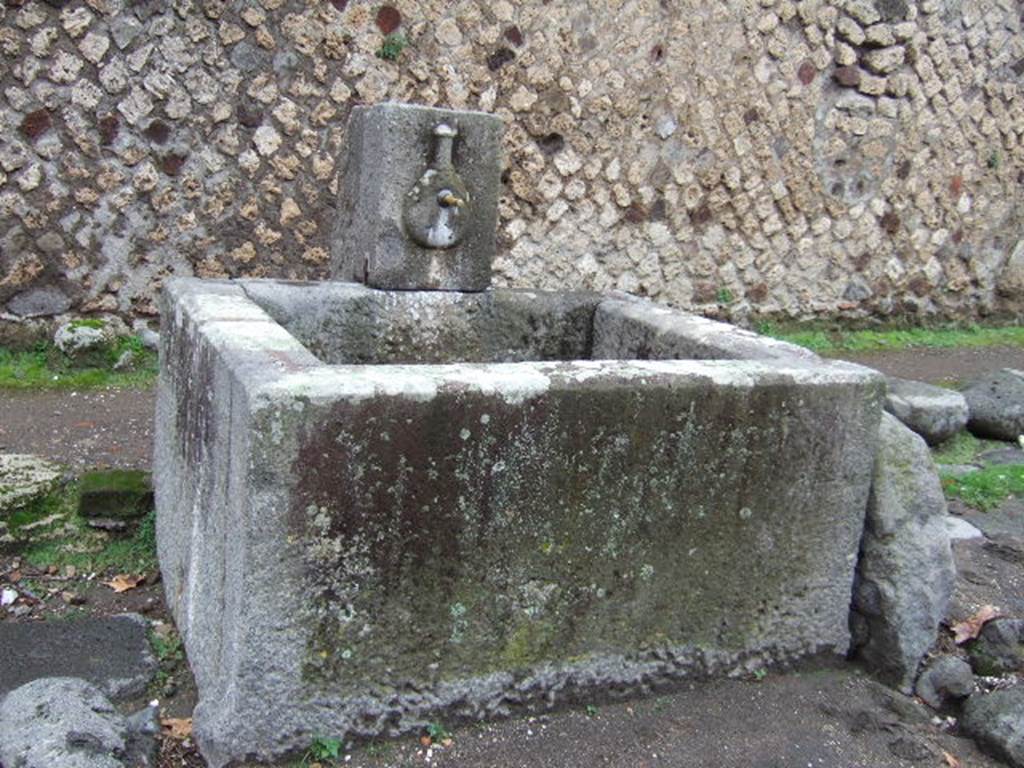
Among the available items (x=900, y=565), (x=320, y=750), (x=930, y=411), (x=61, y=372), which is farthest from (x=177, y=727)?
(x=930, y=411)

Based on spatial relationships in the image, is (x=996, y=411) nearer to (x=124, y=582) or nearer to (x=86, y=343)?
(x=124, y=582)

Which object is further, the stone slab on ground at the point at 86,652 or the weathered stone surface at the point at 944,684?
the weathered stone surface at the point at 944,684

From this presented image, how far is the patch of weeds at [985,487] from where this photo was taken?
14.5ft

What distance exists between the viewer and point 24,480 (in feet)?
11.5

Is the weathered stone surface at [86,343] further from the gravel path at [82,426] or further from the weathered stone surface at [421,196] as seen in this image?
the weathered stone surface at [421,196]

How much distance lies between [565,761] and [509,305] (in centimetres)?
173

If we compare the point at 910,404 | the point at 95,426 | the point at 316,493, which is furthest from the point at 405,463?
the point at 910,404

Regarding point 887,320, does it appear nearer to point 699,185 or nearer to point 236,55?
point 699,185

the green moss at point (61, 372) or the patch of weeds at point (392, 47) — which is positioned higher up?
the patch of weeds at point (392, 47)

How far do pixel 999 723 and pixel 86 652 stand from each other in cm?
242

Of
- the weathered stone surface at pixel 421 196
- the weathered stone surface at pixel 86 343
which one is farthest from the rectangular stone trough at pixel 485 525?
the weathered stone surface at pixel 86 343

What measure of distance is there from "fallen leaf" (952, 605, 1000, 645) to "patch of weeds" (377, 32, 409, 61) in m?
4.22

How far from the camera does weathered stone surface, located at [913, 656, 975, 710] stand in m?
2.73

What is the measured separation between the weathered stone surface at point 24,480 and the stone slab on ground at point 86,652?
621 mm
